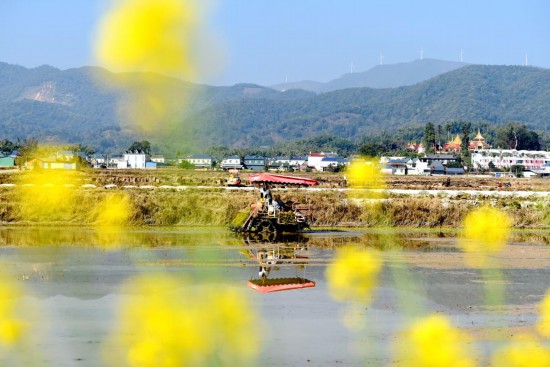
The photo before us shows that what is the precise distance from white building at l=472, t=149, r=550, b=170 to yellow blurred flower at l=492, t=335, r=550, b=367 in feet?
432

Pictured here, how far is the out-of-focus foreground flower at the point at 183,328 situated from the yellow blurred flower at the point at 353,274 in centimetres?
294

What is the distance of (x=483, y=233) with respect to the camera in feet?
137

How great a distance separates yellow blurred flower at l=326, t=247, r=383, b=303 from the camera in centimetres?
2437

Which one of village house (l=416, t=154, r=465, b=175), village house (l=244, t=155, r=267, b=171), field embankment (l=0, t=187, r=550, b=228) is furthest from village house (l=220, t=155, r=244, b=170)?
field embankment (l=0, t=187, r=550, b=228)

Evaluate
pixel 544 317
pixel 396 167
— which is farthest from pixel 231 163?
pixel 544 317

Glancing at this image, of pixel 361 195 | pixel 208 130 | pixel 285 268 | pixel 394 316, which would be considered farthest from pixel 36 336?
pixel 361 195

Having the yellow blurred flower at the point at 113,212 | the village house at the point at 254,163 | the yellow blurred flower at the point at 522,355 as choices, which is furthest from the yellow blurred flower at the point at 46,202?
the village house at the point at 254,163

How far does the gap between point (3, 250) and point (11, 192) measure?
15.9m

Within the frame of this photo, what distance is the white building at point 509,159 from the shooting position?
152 metres

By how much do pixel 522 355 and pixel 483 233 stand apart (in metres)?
24.1

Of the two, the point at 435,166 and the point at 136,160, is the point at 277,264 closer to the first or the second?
the point at 136,160

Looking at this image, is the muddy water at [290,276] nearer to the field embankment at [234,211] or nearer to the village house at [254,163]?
the field embankment at [234,211]

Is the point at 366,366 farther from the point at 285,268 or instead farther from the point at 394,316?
the point at 285,268

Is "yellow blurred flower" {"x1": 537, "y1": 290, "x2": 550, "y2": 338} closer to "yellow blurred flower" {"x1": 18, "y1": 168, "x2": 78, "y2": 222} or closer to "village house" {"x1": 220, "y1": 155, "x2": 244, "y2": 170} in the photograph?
"yellow blurred flower" {"x1": 18, "y1": 168, "x2": 78, "y2": 222}
